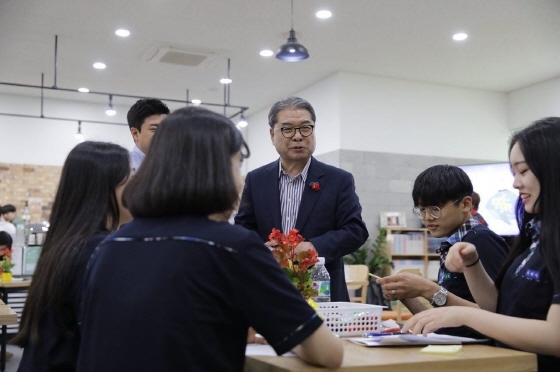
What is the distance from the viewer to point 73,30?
7.25 meters

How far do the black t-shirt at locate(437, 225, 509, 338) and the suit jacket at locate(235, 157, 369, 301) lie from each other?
1.88 feet

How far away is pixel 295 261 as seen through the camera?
1.92m

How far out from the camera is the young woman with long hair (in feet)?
5.49

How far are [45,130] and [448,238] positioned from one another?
9953 mm

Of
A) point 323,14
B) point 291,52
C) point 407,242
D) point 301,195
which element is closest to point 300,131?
point 301,195

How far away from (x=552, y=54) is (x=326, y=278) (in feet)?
23.6

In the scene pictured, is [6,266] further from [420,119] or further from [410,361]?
[420,119]

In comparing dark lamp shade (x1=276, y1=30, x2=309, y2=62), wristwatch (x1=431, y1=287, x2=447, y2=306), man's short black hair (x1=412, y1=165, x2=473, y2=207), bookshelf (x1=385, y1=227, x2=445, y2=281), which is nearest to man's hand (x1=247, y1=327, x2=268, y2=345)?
wristwatch (x1=431, y1=287, x2=447, y2=306)

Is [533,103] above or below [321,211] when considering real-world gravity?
above

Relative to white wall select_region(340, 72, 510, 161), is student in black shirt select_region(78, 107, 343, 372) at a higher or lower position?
lower

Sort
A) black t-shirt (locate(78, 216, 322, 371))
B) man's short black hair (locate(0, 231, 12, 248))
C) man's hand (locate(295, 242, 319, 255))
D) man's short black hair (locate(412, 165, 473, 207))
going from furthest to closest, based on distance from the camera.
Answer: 1. man's short black hair (locate(0, 231, 12, 248))
2. man's short black hair (locate(412, 165, 473, 207))
3. man's hand (locate(295, 242, 319, 255))
4. black t-shirt (locate(78, 216, 322, 371))

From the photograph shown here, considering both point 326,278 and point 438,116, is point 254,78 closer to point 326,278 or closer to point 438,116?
point 438,116

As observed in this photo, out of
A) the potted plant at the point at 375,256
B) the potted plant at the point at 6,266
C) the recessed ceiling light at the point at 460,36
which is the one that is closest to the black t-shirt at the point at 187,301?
the potted plant at the point at 6,266

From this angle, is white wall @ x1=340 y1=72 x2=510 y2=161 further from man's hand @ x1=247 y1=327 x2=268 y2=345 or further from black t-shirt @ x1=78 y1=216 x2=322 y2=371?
black t-shirt @ x1=78 y1=216 x2=322 y2=371
